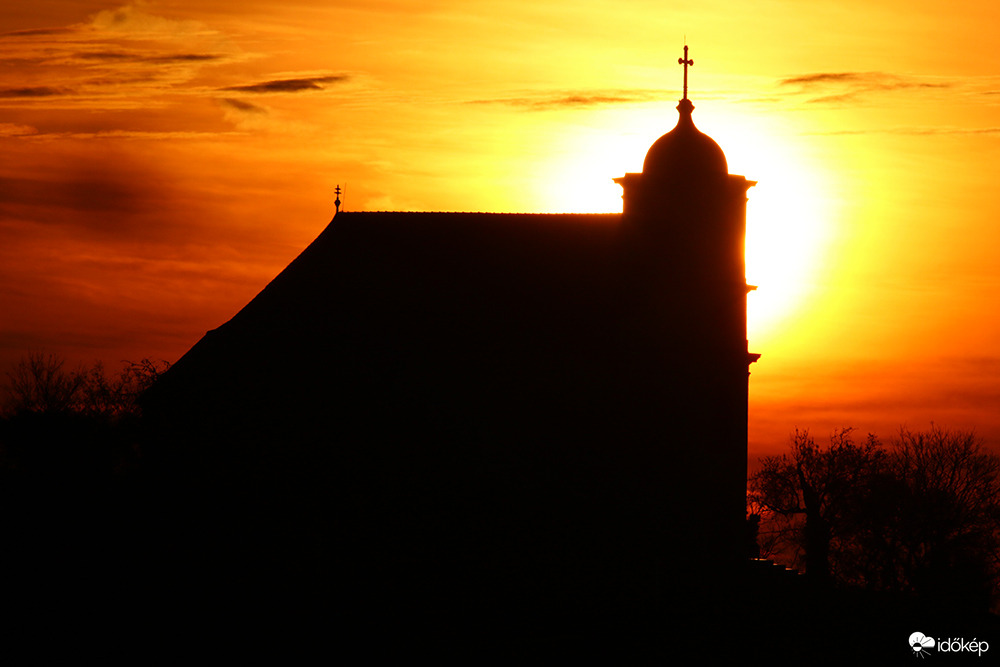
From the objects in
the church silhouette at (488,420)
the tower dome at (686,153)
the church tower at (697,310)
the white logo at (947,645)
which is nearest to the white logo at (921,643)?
the white logo at (947,645)

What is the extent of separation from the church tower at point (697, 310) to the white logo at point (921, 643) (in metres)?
5.77

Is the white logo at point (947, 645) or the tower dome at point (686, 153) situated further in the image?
the tower dome at point (686, 153)

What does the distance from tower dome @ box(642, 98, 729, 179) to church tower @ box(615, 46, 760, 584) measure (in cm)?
3

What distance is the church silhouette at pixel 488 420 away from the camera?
35.6 metres

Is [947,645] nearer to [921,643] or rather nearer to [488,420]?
[921,643]

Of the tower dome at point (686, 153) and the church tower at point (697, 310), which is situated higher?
the tower dome at point (686, 153)

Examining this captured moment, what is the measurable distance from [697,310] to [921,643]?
452 inches

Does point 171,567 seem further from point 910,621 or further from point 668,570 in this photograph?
point 910,621

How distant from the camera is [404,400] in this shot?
38.6m

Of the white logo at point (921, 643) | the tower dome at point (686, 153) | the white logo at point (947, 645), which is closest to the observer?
the white logo at point (947, 645)

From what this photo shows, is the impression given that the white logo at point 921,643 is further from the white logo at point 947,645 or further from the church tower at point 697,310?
the church tower at point 697,310

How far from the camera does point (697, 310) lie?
3734cm

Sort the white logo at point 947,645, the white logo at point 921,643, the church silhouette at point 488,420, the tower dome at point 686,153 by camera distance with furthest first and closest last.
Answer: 1. the tower dome at point 686,153
2. the church silhouette at point 488,420
3. the white logo at point 921,643
4. the white logo at point 947,645

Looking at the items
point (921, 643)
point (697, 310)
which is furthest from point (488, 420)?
point (921, 643)
